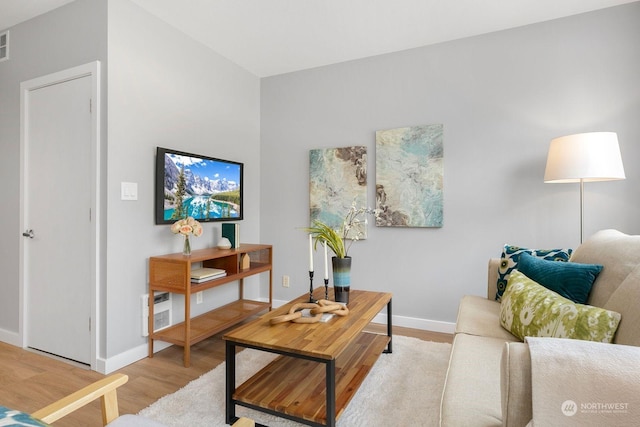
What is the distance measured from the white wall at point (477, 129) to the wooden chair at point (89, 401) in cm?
244

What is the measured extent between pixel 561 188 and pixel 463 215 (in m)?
0.72

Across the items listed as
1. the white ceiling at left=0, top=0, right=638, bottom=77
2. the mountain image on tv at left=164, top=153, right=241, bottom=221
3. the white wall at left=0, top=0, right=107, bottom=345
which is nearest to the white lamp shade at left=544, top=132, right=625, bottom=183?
the white ceiling at left=0, top=0, right=638, bottom=77

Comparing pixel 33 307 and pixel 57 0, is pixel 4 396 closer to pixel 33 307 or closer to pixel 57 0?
pixel 33 307

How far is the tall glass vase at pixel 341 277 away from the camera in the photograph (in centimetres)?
209

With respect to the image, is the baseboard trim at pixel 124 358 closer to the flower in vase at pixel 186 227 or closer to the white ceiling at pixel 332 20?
the flower in vase at pixel 186 227

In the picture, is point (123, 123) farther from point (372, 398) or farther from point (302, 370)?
point (372, 398)

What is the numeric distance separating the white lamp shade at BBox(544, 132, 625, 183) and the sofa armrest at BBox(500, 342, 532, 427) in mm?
1783

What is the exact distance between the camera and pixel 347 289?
2121mm

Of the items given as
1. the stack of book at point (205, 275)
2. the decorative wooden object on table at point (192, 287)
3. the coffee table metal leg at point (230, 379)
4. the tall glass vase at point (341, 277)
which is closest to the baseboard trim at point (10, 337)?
the decorative wooden object on table at point (192, 287)

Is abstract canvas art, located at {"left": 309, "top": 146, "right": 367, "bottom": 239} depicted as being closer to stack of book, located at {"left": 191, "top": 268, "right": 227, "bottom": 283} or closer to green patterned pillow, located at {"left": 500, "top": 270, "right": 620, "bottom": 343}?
stack of book, located at {"left": 191, "top": 268, "right": 227, "bottom": 283}

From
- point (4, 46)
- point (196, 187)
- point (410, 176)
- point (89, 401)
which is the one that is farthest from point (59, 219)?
point (410, 176)

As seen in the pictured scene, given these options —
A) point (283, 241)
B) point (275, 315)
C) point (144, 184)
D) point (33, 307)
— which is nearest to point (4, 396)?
point (33, 307)

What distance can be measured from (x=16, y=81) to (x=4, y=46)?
1.16 feet

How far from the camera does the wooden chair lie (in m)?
0.89
